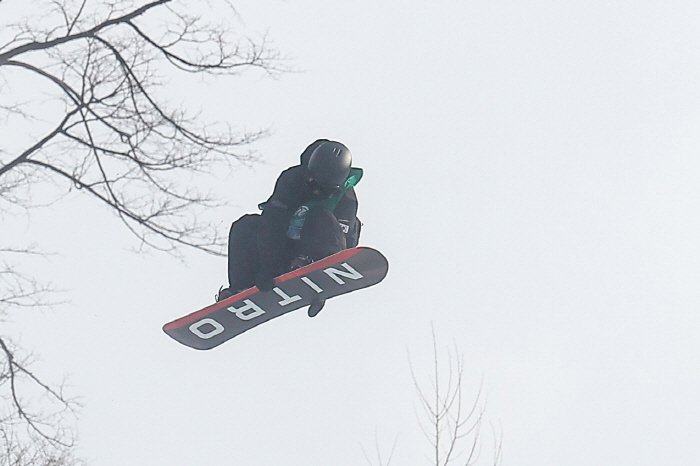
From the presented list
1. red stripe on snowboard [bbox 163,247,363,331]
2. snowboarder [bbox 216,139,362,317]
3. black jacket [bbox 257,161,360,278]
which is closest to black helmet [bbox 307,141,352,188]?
snowboarder [bbox 216,139,362,317]

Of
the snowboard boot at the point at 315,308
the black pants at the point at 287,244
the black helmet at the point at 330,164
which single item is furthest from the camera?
the snowboard boot at the point at 315,308

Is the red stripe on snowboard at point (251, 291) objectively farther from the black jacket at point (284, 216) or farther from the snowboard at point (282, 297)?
the black jacket at point (284, 216)

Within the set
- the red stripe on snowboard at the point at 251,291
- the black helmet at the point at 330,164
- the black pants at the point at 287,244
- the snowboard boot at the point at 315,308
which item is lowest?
the snowboard boot at the point at 315,308

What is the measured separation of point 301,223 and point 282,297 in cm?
48

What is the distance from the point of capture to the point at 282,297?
6.45m

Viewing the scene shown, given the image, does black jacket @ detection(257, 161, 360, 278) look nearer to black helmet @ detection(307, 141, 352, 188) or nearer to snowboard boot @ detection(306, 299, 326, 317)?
black helmet @ detection(307, 141, 352, 188)

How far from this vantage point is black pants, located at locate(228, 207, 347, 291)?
6203 millimetres

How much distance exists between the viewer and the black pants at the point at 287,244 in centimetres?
620

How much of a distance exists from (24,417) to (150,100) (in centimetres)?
275

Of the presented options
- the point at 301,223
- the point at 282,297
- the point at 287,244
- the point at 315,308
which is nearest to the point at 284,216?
the point at 301,223

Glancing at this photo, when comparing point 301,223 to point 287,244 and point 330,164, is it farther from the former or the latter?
point 330,164

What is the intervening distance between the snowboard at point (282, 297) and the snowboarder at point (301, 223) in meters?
0.11

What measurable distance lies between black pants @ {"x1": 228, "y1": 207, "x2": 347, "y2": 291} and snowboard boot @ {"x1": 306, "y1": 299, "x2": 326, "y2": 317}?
274 mm

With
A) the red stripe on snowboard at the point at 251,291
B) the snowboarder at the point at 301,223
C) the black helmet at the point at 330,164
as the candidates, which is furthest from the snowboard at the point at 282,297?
the black helmet at the point at 330,164
